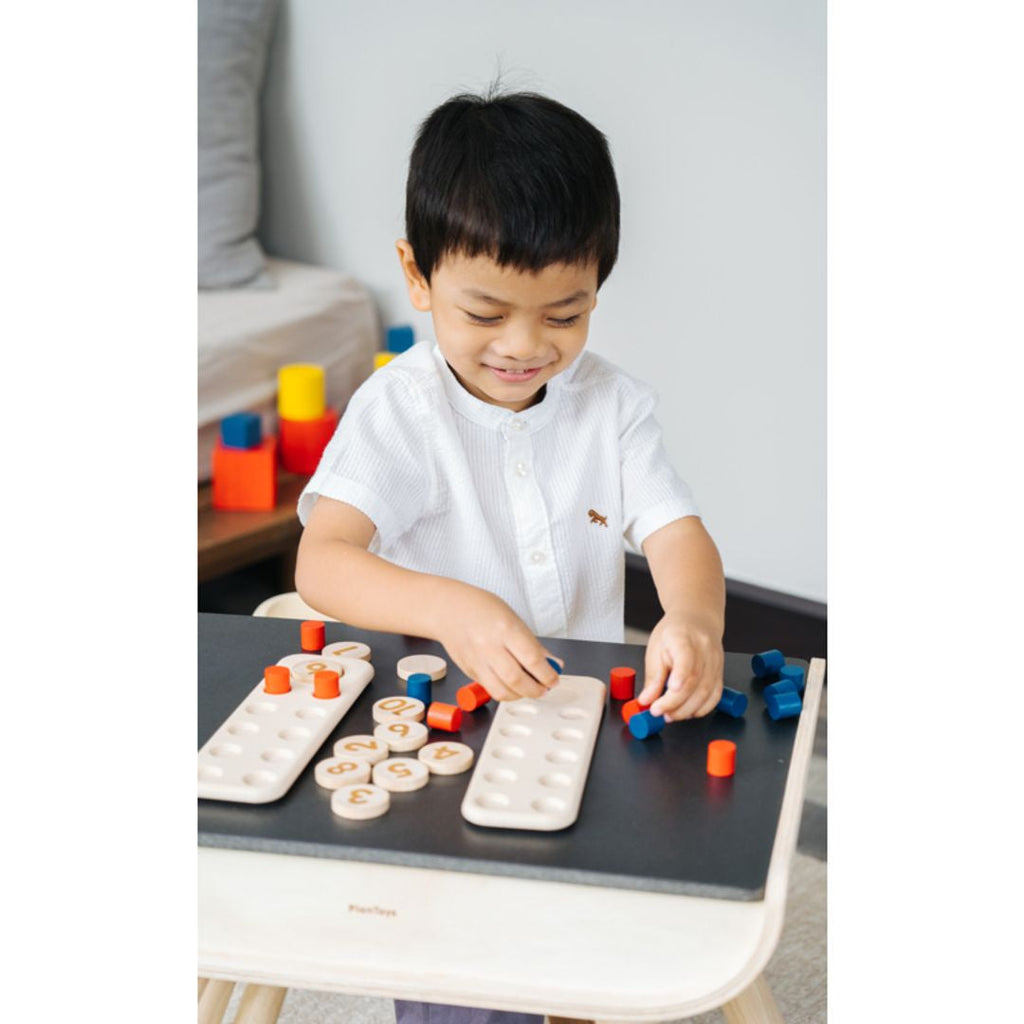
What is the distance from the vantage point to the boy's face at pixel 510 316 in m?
0.73

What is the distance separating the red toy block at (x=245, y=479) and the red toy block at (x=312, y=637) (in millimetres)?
978

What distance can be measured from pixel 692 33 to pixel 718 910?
1.19 metres

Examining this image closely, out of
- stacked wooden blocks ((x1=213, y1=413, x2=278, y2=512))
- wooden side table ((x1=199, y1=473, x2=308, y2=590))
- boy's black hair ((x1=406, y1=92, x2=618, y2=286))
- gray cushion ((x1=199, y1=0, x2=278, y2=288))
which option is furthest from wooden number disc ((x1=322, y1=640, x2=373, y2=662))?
gray cushion ((x1=199, y1=0, x2=278, y2=288))

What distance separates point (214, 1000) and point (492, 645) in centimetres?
29

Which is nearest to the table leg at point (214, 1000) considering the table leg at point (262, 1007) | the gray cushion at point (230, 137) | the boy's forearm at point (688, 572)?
the table leg at point (262, 1007)

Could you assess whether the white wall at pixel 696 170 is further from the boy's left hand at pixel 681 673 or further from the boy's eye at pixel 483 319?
the boy's left hand at pixel 681 673

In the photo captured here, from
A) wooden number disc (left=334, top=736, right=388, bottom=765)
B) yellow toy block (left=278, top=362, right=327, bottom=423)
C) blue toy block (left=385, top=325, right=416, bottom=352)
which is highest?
blue toy block (left=385, top=325, right=416, bottom=352)

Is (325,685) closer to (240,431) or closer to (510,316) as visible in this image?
(510,316)

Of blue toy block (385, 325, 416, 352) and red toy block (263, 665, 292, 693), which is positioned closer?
red toy block (263, 665, 292, 693)

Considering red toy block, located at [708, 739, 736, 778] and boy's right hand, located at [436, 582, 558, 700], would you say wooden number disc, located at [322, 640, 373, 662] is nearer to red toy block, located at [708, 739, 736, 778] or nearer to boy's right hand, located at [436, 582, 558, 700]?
boy's right hand, located at [436, 582, 558, 700]

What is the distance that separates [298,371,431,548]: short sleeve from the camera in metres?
0.81
